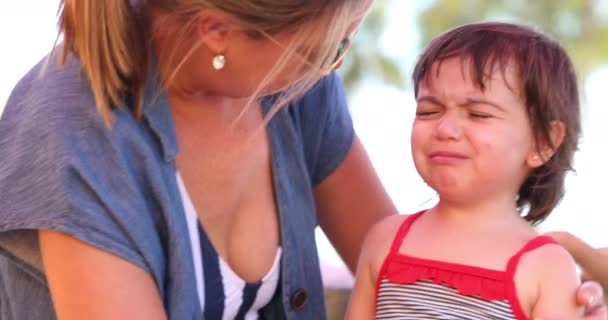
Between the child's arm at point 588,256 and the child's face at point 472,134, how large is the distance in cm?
23

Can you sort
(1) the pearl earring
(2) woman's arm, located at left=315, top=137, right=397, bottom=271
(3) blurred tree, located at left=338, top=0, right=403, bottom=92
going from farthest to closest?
(3) blurred tree, located at left=338, top=0, right=403, bottom=92 < (2) woman's arm, located at left=315, top=137, right=397, bottom=271 < (1) the pearl earring

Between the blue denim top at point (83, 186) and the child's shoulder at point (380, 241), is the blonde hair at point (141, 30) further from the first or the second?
the child's shoulder at point (380, 241)

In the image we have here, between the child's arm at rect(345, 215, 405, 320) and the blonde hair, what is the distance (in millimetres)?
257

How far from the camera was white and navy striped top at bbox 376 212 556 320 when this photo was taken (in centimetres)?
165

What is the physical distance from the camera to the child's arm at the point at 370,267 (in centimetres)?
178

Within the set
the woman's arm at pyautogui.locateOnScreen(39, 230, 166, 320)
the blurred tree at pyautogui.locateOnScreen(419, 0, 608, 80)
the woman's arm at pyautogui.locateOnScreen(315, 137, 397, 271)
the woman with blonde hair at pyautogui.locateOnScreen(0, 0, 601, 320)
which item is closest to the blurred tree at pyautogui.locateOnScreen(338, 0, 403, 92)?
the blurred tree at pyautogui.locateOnScreen(419, 0, 608, 80)

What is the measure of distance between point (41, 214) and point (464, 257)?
1.86ft

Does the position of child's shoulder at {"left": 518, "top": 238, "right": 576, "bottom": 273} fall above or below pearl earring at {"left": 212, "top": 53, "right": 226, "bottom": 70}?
below

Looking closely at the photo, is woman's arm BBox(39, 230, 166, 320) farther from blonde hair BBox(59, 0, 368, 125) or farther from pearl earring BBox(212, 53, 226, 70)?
pearl earring BBox(212, 53, 226, 70)

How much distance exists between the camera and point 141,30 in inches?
67.1

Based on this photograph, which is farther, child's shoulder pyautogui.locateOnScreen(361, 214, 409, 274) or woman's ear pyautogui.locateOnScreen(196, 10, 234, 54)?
child's shoulder pyautogui.locateOnScreen(361, 214, 409, 274)

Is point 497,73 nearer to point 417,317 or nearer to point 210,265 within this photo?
point 417,317

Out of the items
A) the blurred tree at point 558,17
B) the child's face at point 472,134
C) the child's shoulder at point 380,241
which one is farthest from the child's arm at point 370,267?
the blurred tree at point 558,17

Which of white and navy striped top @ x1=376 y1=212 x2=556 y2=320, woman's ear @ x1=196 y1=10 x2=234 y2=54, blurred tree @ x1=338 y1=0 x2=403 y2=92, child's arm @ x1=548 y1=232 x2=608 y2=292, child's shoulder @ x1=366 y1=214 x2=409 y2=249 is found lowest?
blurred tree @ x1=338 y1=0 x2=403 y2=92
